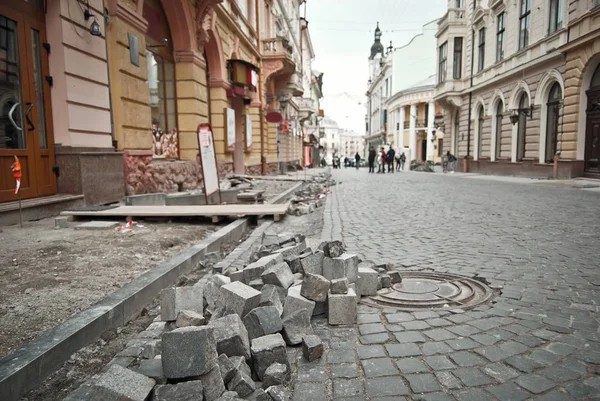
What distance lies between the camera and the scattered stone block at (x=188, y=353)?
6.52ft

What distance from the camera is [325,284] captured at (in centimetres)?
301

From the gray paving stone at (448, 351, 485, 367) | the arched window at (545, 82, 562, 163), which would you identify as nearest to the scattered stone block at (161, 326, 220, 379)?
the gray paving stone at (448, 351, 485, 367)

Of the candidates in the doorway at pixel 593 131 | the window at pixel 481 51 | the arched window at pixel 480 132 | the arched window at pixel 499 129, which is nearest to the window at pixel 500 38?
the window at pixel 481 51

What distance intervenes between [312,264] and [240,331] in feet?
4.19

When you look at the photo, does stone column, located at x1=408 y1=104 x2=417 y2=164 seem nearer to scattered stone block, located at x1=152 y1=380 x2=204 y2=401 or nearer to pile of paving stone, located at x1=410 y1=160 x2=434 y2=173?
pile of paving stone, located at x1=410 y1=160 x2=434 y2=173

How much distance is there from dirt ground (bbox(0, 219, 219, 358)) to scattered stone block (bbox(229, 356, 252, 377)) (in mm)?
1375

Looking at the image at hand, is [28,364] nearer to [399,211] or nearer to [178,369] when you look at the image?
[178,369]

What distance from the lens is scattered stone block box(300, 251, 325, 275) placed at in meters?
3.48

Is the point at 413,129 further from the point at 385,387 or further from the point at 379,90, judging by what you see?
the point at 385,387

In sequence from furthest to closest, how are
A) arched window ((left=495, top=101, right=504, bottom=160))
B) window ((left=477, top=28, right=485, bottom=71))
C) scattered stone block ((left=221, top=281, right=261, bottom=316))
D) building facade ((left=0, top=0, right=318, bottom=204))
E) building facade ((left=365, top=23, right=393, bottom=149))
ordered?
building facade ((left=365, top=23, right=393, bottom=149)) < window ((left=477, top=28, right=485, bottom=71)) < arched window ((left=495, top=101, right=504, bottom=160)) < building facade ((left=0, top=0, right=318, bottom=204)) < scattered stone block ((left=221, top=281, right=261, bottom=316))

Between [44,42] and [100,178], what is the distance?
8.18 ft

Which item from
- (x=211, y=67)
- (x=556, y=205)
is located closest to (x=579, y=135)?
(x=556, y=205)

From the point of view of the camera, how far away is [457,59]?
29484 mm

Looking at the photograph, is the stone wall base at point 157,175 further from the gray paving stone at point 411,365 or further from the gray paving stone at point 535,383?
the gray paving stone at point 535,383
